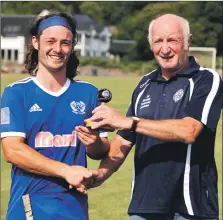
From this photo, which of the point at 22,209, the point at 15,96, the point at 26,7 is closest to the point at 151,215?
the point at 22,209

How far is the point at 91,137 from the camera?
4188mm

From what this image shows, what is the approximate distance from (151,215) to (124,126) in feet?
2.33

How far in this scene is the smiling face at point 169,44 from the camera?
4441 mm

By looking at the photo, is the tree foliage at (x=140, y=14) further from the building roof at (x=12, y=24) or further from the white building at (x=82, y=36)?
the white building at (x=82, y=36)

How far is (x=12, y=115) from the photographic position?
165 inches

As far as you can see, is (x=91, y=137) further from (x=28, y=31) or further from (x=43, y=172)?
(x=28, y=31)

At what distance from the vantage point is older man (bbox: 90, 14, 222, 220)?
14.6 feet

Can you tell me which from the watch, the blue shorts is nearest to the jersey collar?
the watch

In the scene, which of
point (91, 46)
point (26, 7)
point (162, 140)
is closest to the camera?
point (162, 140)

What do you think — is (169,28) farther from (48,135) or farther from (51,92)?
(48,135)

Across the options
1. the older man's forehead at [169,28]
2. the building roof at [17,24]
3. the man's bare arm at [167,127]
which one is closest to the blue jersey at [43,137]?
the man's bare arm at [167,127]

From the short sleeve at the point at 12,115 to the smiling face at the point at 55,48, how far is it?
0.83ft

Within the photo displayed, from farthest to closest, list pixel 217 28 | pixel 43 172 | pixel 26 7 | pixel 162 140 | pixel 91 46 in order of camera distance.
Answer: pixel 91 46 < pixel 26 7 < pixel 217 28 < pixel 162 140 < pixel 43 172

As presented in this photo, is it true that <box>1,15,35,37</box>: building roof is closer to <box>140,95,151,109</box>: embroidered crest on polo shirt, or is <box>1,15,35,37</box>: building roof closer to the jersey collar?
<box>140,95,151,109</box>: embroidered crest on polo shirt
